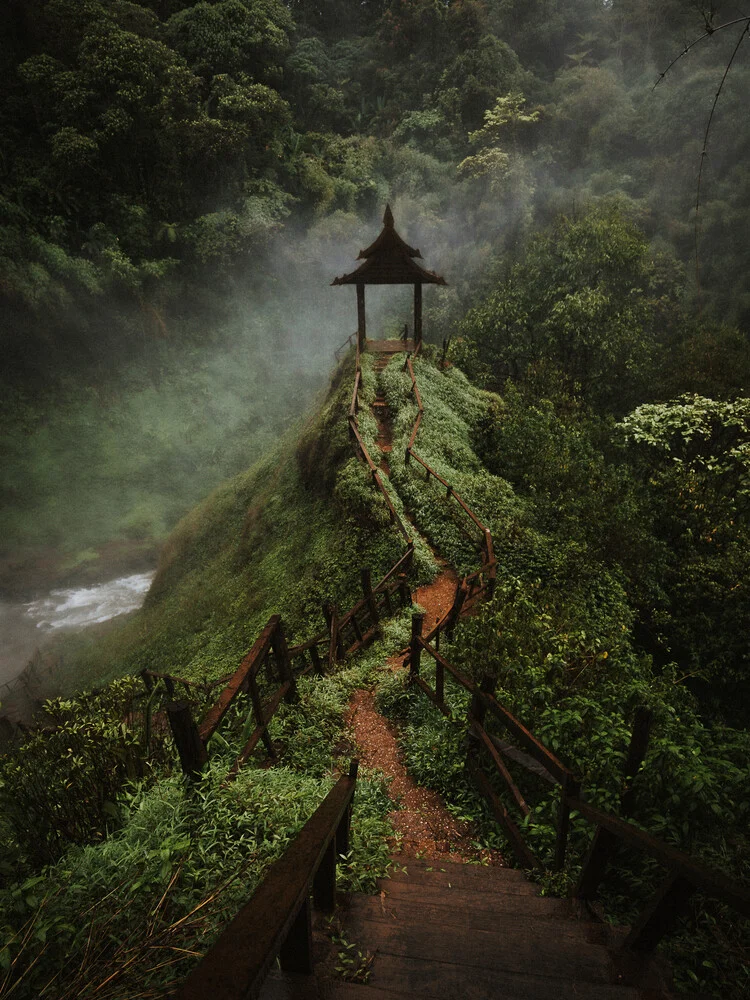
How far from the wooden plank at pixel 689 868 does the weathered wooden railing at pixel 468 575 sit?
4.44 metres

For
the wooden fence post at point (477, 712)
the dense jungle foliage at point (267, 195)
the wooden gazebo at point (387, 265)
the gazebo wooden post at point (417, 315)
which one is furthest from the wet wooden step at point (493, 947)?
the dense jungle foliage at point (267, 195)

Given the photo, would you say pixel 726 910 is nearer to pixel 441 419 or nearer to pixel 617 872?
pixel 617 872

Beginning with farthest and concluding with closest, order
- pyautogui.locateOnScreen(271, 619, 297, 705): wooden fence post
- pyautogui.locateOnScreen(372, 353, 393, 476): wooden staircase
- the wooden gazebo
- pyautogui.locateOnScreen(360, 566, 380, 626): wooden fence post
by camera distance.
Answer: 1. the wooden gazebo
2. pyautogui.locateOnScreen(372, 353, 393, 476): wooden staircase
3. pyautogui.locateOnScreen(360, 566, 380, 626): wooden fence post
4. pyautogui.locateOnScreen(271, 619, 297, 705): wooden fence post

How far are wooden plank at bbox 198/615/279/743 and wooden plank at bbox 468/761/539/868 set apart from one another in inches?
95.4

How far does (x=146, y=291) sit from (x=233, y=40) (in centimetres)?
1508

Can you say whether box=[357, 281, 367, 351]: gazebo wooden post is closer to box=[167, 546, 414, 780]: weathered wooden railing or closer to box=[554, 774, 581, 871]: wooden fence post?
box=[167, 546, 414, 780]: weathered wooden railing

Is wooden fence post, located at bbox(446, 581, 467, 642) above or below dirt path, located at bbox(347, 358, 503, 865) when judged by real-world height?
above

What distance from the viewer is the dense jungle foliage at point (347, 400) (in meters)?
3.58

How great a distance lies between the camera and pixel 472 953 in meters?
2.61

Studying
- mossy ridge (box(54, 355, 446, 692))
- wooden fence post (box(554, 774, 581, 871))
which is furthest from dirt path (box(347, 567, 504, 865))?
mossy ridge (box(54, 355, 446, 692))

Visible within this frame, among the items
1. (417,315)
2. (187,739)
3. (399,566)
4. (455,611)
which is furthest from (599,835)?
(417,315)

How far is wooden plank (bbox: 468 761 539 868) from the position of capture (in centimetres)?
391

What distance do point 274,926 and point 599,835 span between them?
7.14 ft

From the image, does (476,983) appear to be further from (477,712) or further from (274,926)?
(477,712)
